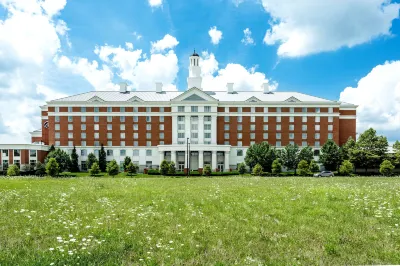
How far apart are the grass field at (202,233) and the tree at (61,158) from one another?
177 feet

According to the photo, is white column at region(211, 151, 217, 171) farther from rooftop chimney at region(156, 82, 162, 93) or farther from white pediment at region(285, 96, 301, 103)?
rooftop chimney at region(156, 82, 162, 93)

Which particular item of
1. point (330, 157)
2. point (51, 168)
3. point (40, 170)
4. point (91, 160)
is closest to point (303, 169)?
point (330, 157)

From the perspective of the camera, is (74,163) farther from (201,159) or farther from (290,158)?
(290,158)

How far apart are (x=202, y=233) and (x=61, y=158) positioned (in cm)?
6265

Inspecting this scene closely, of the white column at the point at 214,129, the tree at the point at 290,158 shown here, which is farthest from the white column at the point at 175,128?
the tree at the point at 290,158

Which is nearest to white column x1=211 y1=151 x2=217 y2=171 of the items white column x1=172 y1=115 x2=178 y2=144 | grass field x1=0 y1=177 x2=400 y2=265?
white column x1=172 y1=115 x2=178 y2=144

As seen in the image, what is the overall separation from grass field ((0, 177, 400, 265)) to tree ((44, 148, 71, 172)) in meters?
54.0

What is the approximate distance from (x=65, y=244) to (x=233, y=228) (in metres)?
5.16

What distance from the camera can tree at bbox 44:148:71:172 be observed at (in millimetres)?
63031

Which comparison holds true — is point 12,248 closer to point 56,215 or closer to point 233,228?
point 56,215

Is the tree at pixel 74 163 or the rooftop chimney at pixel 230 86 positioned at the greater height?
the rooftop chimney at pixel 230 86

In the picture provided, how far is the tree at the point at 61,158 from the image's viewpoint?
63.0 metres

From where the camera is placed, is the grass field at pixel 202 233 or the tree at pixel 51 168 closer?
the grass field at pixel 202 233

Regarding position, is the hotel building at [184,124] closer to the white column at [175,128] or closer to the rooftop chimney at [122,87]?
the white column at [175,128]
